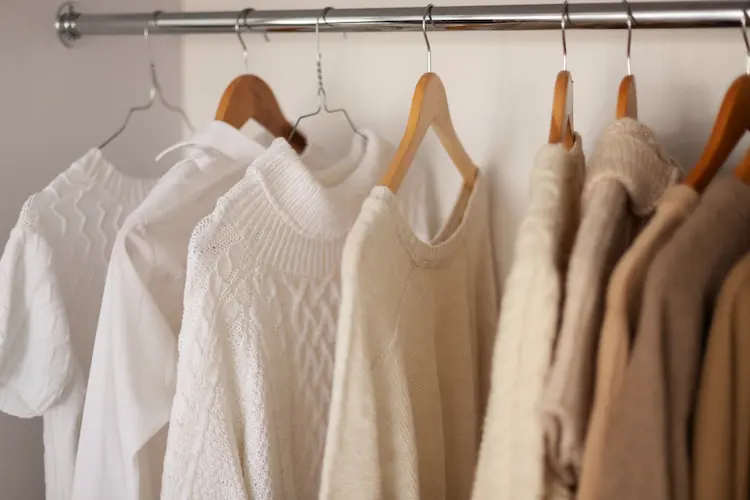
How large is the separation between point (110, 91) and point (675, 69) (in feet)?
2.40

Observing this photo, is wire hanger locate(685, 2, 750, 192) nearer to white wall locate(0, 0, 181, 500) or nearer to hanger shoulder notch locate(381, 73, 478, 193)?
hanger shoulder notch locate(381, 73, 478, 193)

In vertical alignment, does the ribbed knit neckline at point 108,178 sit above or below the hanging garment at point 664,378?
above

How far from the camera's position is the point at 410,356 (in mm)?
752

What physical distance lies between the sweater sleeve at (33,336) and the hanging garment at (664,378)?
60 centimetres

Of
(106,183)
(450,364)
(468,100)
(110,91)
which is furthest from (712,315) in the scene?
(110,91)

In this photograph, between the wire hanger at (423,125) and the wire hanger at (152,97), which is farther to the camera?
the wire hanger at (152,97)

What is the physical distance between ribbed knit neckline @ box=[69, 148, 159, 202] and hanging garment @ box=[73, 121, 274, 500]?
0.46 ft

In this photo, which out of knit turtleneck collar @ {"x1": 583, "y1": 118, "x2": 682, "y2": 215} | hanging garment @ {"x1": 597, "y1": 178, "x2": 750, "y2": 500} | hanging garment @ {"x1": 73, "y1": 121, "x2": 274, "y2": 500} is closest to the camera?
hanging garment @ {"x1": 597, "y1": 178, "x2": 750, "y2": 500}

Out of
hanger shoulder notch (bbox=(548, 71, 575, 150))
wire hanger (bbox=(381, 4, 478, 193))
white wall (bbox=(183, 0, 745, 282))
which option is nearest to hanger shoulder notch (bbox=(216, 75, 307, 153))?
white wall (bbox=(183, 0, 745, 282))

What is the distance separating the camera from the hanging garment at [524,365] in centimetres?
55

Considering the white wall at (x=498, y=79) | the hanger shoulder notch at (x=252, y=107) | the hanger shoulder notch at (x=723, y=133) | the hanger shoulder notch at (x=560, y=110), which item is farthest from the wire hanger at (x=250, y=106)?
the hanger shoulder notch at (x=723, y=133)

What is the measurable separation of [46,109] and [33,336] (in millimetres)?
313

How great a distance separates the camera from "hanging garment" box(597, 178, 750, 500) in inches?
19.5

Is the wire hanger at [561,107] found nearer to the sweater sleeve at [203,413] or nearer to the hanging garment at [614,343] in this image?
the hanging garment at [614,343]
